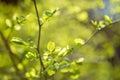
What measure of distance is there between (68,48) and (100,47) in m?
2.13

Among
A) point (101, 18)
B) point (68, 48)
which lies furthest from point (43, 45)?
point (68, 48)

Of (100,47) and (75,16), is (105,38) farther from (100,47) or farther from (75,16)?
(75,16)

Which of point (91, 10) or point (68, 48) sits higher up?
point (68, 48)

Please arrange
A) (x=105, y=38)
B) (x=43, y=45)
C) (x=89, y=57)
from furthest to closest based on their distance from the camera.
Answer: (x=105, y=38) → (x=89, y=57) → (x=43, y=45)

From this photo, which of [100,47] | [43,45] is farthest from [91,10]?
[43,45]

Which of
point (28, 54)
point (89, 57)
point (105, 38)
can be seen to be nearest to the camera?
point (28, 54)

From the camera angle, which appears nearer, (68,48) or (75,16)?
(68,48)

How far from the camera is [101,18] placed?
3.26 meters

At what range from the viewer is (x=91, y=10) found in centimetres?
341

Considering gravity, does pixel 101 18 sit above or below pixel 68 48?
below

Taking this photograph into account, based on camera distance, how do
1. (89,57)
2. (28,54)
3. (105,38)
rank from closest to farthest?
(28,54) → (89,57) → (105,38)

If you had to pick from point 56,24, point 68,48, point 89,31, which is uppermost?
point 68,48

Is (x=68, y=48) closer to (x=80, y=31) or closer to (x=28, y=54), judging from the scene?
(x=28, y=54)

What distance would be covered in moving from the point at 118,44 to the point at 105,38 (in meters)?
0.15
